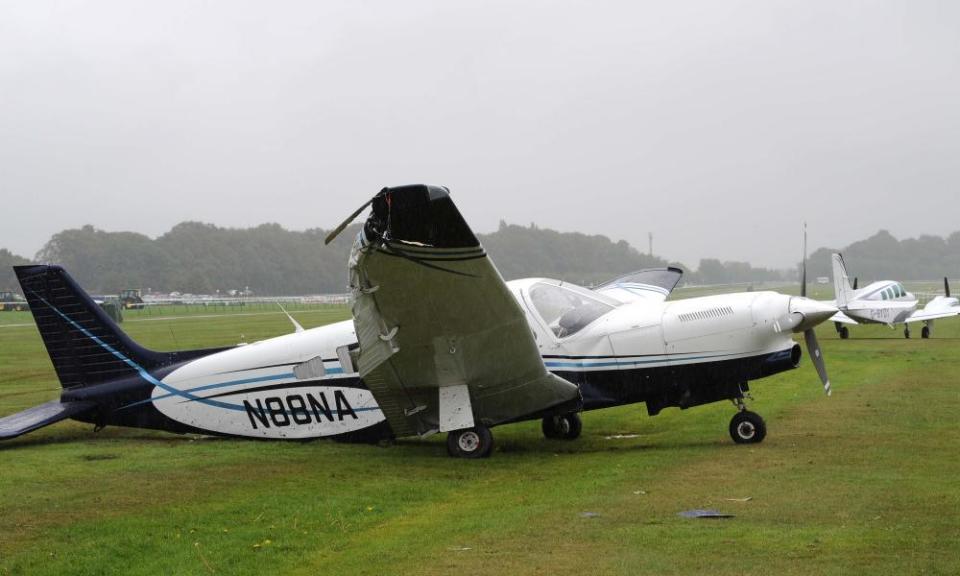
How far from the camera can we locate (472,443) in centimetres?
1038

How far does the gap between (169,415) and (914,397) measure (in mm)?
11141

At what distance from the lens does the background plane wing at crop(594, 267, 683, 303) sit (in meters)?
14.1

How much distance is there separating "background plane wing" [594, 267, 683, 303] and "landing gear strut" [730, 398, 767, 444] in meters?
3.39

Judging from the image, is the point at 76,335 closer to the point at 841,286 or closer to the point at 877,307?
the point at 841,286

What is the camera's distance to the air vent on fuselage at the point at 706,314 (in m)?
10.3

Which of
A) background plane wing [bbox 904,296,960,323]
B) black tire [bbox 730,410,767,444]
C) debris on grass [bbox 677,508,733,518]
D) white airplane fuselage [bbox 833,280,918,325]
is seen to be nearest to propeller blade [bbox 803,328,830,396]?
black tire [bbox 730,410,767,444]

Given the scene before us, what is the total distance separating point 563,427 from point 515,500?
4.04m

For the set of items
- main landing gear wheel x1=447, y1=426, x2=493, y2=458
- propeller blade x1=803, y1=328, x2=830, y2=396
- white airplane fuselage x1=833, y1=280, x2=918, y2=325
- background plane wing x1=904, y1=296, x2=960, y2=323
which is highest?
propeller blade x1=803, y1=328, x2=830, y2=396

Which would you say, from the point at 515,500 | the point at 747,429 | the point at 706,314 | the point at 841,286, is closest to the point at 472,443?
the point at 515,500

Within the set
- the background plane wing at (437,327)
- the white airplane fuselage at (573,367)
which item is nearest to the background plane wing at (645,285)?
the white airplane fuselage at (573,367)

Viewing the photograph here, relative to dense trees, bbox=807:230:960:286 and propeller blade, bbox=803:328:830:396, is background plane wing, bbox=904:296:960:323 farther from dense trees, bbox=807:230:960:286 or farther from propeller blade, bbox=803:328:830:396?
dense trees, bbox=807:230:960:286

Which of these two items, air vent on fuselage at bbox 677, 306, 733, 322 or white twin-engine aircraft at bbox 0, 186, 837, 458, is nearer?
white twin-engine aircraft at bbox 0, 186, 837, 458

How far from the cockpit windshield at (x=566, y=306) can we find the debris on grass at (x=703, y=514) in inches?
150

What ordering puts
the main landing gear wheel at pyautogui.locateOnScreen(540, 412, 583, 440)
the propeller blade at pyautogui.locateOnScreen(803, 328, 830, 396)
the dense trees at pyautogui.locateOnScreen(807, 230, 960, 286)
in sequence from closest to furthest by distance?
the propeller blade at pyautogui.locateOnScreen(803, 328, 830, 396), the main landing gear wheel at pyautogui.locateOnScreen(540, 412, 583, 440), the dense trees at pyautogui.locateOnScreen(807, 230, 960, 286)
